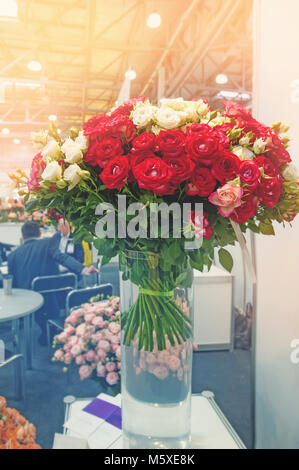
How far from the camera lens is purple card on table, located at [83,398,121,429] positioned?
1.14m

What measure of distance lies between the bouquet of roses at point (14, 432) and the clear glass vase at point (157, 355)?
0.85 ft

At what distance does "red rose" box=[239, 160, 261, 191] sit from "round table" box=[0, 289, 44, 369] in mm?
2121

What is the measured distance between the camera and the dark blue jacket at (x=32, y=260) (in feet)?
11.4

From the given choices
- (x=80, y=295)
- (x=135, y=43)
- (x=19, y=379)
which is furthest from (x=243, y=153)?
(x=135, y=43)

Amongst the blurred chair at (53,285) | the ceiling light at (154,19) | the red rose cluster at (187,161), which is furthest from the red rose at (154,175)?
the ceiling light at (154,19)

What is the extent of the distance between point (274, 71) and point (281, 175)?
2.65 ft

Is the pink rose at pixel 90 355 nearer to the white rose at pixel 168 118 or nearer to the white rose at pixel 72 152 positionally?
the white rose at pixel 72 152

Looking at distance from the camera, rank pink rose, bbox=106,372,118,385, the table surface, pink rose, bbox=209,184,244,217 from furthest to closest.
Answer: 1. the table surface
2. pink rose, bbox=106,372,118,385
3. pink rose, bbox=209,184,244,217

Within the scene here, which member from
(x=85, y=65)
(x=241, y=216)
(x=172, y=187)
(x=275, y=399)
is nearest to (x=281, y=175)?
(x=241, y=216)

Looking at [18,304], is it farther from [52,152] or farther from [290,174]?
[290,174]

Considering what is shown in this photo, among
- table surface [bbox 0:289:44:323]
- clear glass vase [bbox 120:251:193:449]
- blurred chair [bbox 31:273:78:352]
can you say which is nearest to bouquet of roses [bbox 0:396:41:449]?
clear glass vase [bbox 120:251:193:449]

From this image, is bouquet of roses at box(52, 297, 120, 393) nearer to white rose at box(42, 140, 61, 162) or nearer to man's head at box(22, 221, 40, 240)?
white rose at box(42, 140, 61, 162)

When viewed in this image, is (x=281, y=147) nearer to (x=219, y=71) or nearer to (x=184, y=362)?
(x=184, y=362)

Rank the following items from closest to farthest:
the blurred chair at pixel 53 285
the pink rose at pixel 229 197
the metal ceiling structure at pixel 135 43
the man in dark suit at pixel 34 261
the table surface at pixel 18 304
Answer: the pink rose at pixel 229 197 < the table surface at pixel 18 304 < the blurred chair at pixel 53 285 < the man in dark suit at pixel 34 261 < the metal ceiling structure at pixel 135 43
